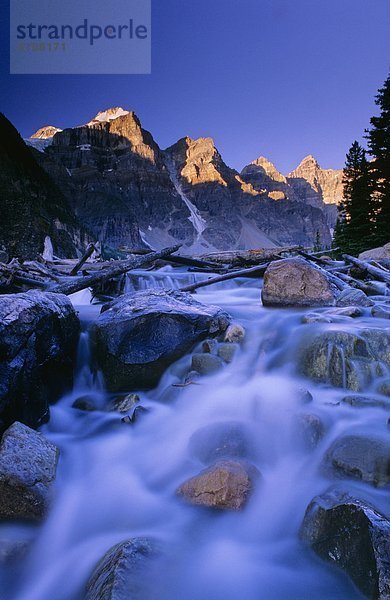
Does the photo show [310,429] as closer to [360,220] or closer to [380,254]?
[380,254]

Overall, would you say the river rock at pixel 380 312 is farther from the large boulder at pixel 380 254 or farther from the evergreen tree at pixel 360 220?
the evergreen tree at pixel 360 220

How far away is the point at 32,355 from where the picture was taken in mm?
3773

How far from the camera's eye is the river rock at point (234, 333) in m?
5.33

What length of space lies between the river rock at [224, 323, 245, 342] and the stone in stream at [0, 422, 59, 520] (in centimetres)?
301

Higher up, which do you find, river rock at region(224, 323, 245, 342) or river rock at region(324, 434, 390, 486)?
river rock at region(224, 323, 245, 342)

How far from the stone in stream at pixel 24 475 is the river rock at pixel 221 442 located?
133 cm

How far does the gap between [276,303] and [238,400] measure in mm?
3064

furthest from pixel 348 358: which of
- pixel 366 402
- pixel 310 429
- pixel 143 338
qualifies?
Result: pixel 143 338

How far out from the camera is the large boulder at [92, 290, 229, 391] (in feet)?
15.8

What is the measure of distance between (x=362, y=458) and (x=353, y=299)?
385cm

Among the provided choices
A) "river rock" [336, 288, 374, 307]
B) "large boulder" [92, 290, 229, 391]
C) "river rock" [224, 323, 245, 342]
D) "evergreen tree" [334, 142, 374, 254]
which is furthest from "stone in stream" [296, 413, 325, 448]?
"evergreen tree" [334, 142, 374, 254]

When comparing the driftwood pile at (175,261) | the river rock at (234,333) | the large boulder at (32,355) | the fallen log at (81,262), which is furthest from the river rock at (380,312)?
the fallen log at (81,262)

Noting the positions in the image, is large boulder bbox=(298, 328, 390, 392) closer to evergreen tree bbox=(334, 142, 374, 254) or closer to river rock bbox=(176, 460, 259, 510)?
river rock bbox=(176, 460, 259, 510)

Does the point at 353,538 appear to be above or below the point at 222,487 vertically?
above
